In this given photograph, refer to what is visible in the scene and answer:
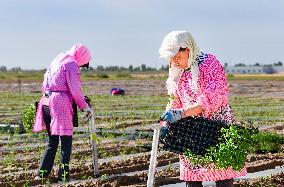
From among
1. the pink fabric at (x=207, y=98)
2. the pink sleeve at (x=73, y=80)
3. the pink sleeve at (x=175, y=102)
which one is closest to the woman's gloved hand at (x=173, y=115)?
the pink fabric at (x=207, y=98)

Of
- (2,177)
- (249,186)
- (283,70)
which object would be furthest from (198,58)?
(283,70)

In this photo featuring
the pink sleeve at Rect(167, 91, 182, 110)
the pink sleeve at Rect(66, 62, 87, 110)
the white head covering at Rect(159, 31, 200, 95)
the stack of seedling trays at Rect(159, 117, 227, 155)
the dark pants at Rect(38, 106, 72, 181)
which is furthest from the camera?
the dark pants at Rect(38, 106, 72, 181)

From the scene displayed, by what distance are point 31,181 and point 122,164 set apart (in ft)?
5.52

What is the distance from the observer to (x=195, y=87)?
14.4 ft

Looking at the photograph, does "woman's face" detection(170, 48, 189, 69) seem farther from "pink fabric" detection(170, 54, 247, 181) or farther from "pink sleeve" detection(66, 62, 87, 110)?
"pink sleeve" detection(66, 62, 87, 110)

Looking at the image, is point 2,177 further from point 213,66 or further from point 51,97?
point 213,66

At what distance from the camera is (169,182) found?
724 centimetres

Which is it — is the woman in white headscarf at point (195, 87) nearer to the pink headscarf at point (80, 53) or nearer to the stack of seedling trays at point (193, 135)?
the stack of seedling trays at point (193, 135)

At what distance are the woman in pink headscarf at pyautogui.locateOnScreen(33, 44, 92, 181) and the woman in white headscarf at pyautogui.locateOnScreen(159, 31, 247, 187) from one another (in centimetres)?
270

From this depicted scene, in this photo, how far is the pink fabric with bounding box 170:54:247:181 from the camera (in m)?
4.28

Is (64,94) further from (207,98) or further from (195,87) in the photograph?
(207,98)

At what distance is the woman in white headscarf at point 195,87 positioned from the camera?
14.0 ft

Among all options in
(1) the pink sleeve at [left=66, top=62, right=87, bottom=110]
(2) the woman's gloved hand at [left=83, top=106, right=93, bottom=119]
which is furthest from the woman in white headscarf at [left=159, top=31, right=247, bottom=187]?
(2) the woman's gloved hand at [left=83, top=106, right=93, bottom=119]

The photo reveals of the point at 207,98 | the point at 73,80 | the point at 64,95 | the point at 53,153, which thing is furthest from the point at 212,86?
the point at 53,153
